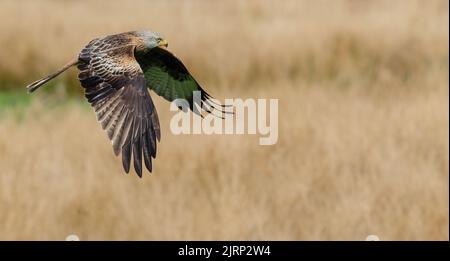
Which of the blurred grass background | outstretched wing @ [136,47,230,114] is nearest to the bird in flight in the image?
outstretched wing @ [136,47,230,114]

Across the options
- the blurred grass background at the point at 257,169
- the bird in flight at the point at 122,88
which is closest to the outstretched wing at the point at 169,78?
the bird in flight at the point at 122,88

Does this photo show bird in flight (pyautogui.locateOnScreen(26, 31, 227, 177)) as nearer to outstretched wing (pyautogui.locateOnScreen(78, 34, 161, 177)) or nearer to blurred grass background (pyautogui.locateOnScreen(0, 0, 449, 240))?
outstretched wing (pyautogui.locateOnScreen(78, 34, 161, 177))

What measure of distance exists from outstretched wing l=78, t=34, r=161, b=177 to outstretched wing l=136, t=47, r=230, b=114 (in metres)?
0.23

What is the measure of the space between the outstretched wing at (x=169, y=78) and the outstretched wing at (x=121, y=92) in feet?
0.75

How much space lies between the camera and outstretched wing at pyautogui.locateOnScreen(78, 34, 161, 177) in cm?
267

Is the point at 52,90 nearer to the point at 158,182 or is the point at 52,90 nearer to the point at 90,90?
the point at 158,182

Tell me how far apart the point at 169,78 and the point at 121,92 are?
0.41 meters

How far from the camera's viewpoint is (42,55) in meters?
10.9

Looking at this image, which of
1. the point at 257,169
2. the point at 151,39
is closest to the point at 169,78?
the point at 151,39

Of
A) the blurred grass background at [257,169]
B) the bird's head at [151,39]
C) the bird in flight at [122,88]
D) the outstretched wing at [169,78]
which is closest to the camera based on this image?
the bird in flight at [122,88]

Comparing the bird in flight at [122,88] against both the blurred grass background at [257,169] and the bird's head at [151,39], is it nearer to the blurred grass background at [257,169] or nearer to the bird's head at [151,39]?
the bird's head at [151,39]

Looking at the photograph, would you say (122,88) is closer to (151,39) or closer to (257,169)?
(151,39)

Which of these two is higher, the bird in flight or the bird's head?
the bird's head

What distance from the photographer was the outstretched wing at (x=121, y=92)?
8.77 ft
